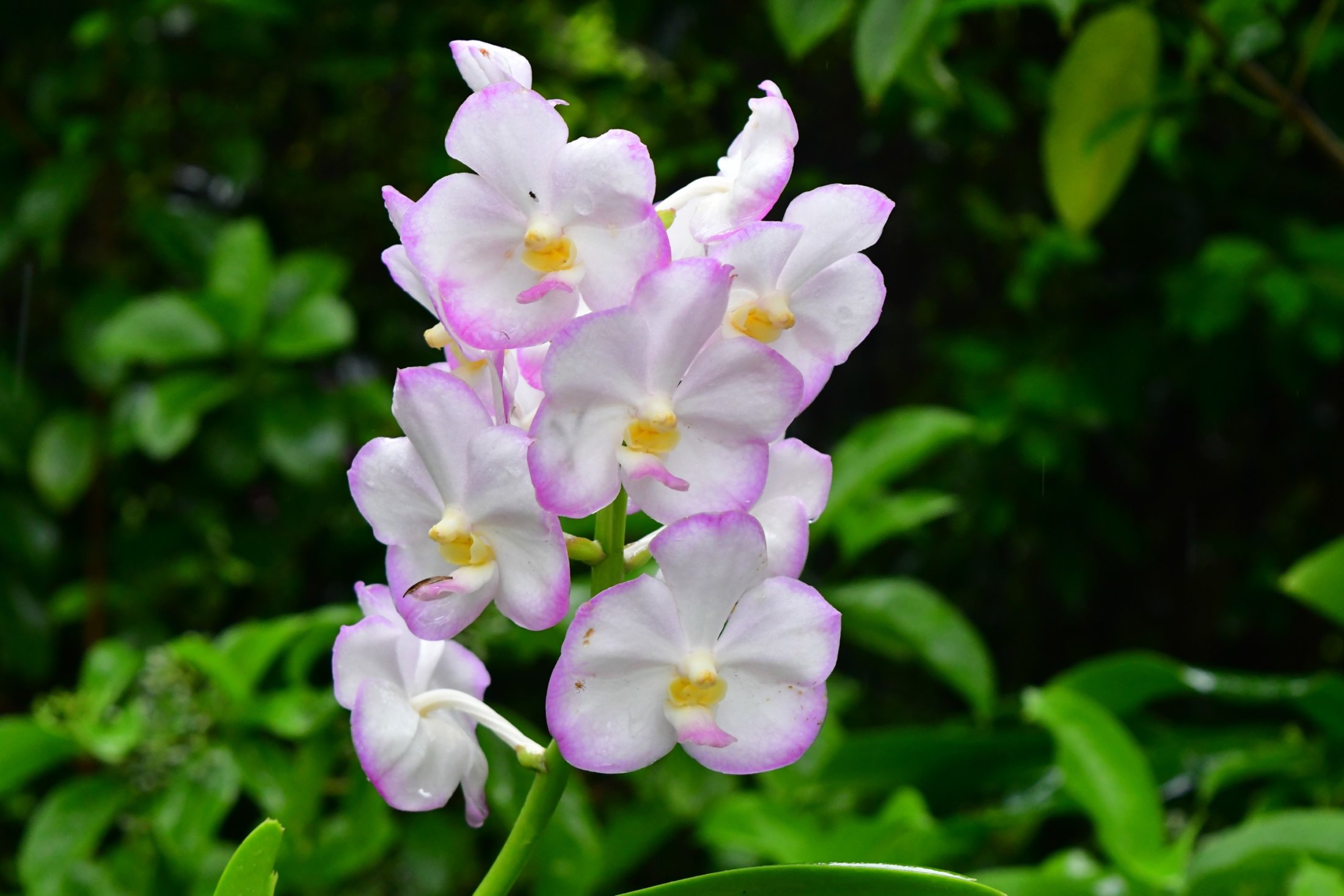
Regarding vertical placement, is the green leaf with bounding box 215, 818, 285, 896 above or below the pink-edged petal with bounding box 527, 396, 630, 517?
below

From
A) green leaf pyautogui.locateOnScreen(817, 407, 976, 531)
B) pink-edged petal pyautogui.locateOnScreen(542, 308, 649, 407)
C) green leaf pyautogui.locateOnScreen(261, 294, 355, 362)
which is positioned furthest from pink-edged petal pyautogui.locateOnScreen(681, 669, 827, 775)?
green leaf pyautogui.locateOnScreen(261, 294, 355, 362)

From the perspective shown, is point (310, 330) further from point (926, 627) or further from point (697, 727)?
point (697, 727)

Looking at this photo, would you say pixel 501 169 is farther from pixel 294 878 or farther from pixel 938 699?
pixel 938 699

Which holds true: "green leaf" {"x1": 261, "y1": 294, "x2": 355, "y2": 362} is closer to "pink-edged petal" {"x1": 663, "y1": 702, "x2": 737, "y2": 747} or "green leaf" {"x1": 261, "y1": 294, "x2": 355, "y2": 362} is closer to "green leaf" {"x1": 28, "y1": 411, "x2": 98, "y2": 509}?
"green leaf" {"x1": 28, "y1": 411, "x2": 98, "y2": 509}

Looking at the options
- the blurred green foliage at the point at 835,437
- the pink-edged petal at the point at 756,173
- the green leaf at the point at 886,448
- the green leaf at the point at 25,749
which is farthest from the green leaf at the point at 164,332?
the pink-edged petal at the point at 756,173

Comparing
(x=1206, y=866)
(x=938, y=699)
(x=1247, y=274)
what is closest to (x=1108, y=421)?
(x=1247, y=274)

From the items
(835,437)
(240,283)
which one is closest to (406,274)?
(240,283)
